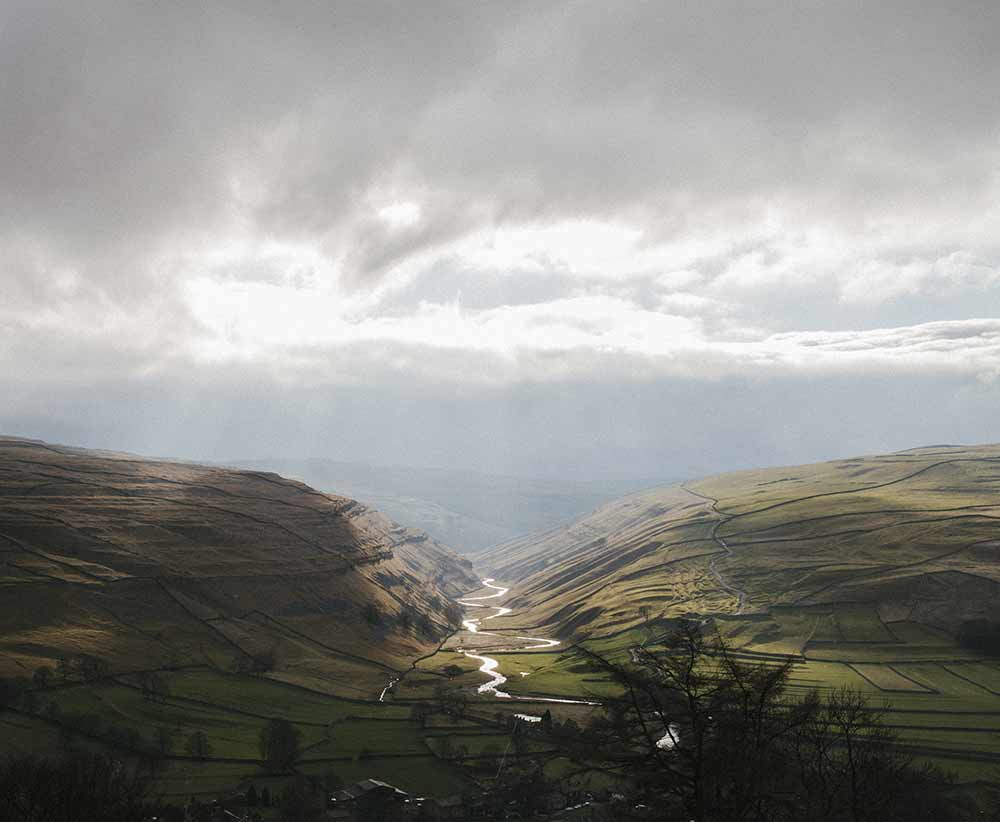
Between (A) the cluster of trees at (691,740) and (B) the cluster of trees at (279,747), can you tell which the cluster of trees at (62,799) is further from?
(A) the cluster of trees at (691,740)

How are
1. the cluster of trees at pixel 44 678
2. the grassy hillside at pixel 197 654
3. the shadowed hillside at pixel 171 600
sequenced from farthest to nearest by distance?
the shadowed hillside at pixel 171 600 < the cluster of trees at pixel 44 678 < the grassy hillside at pixel 197 654

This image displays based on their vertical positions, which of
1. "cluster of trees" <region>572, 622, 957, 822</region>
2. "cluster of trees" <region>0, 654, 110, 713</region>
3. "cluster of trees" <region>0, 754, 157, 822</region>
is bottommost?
"cluster of trees" <region>0, 654, 110, 713</region>

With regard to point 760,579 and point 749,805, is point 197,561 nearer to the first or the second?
point 760,579

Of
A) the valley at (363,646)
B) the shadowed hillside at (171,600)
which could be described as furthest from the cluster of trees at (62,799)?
the shadowed hillside at (171,600)

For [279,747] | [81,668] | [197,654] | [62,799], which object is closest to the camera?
[62,799]

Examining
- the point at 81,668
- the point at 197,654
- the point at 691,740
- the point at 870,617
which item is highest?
the point at 691,740

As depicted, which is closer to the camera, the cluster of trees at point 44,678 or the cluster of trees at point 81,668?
the cluster of trees at point 44,678

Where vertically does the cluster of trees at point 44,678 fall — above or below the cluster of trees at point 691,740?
below

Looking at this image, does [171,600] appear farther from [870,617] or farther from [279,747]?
[870,617]

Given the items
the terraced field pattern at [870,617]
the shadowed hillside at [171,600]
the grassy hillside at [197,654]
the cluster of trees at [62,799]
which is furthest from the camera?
the shadowed hillside at [171,600]

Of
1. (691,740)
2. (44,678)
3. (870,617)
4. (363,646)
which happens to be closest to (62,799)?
→ (691,740)

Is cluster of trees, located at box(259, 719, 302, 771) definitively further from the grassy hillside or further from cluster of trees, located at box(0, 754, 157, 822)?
cluster of trees, located at box(0, 754, 157, 822)

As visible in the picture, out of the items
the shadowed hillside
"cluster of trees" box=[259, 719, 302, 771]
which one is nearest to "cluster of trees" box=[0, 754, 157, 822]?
"cluster of trees" box=[259, 719, 302, 771]

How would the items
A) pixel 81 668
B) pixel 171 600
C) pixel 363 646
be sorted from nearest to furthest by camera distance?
1. pixel 81 668
2. pixel 171 600
3. pixel 363 646
